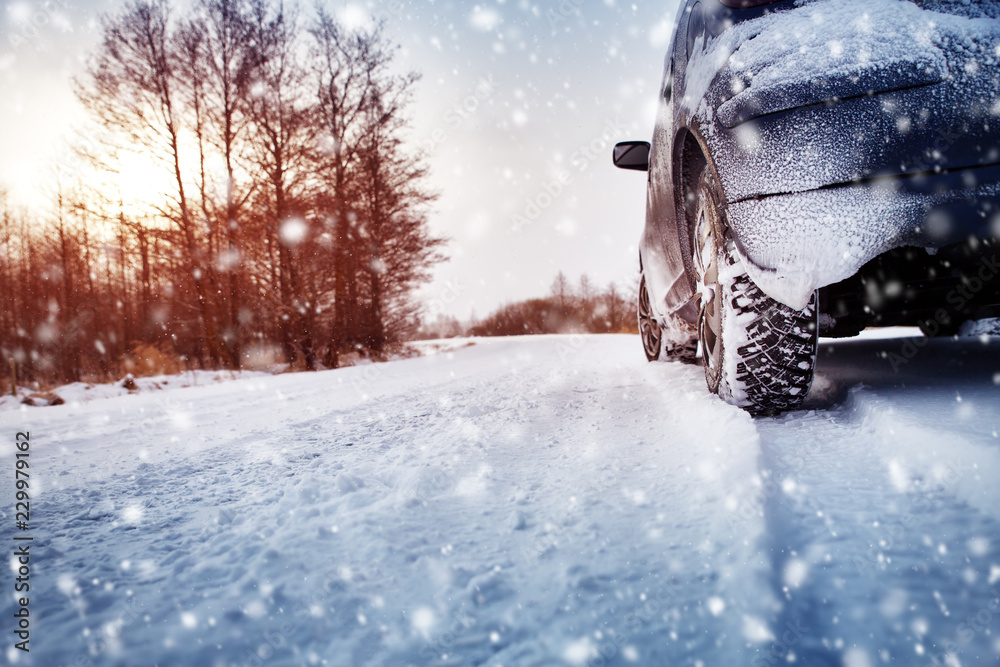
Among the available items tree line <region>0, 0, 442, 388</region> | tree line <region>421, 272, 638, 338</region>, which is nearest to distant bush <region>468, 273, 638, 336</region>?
tree line <region>421, 272, 638, 338</region>

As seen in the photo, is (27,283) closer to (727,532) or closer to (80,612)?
(80,612)

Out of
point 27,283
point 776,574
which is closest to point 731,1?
point 776,574

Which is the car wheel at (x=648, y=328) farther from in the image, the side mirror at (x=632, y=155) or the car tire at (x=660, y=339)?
the side mirror at (x=632, y=155)

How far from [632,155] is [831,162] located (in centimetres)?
214

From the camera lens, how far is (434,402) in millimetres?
3119

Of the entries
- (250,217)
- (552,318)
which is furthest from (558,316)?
(250,217)

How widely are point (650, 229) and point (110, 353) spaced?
16697 millimetres

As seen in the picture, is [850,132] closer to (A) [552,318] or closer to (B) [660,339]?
(B) [660,339]

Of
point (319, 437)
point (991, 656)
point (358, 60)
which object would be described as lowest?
point (991, 656)

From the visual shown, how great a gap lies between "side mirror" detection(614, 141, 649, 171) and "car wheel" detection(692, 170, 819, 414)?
5.01 ft

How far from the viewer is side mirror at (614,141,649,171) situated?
11.0ft

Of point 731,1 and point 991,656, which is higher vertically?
point 731,1

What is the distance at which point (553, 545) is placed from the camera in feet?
3.51

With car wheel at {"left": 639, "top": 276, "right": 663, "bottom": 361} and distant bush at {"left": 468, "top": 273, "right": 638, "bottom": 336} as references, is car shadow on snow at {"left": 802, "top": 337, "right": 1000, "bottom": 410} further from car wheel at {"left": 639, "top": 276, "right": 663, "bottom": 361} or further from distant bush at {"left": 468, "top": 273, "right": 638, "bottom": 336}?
distant bush at {"left": 468, "top": 273, "right": 638, "bottom": 336}
